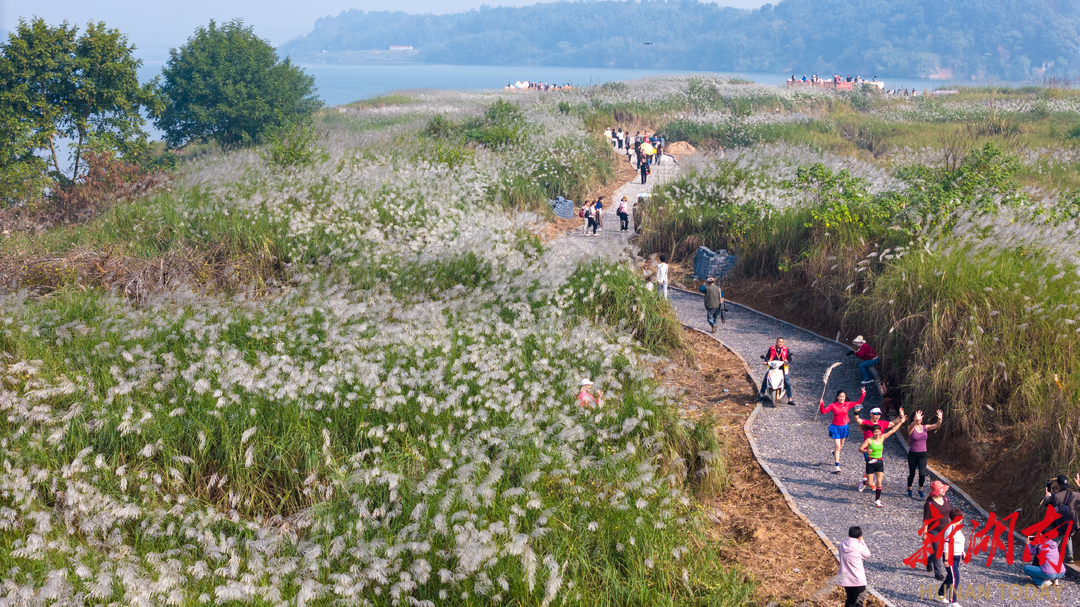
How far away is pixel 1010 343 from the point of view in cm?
942

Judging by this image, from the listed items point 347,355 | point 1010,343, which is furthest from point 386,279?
point 1010,343

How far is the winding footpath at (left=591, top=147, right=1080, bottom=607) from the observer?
6.76m

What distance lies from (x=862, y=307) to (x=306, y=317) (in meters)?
9.42

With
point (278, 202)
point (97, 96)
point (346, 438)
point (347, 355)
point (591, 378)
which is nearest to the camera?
point (346, 438)

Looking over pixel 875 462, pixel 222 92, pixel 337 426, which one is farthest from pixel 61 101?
pixel 875 462

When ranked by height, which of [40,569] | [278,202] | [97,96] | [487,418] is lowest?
[40,569]

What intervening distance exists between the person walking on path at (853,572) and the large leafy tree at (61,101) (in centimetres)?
2241

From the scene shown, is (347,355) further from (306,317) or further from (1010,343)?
(1010,343)

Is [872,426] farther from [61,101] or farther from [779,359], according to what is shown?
[61,101]

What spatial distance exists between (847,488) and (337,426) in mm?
6234

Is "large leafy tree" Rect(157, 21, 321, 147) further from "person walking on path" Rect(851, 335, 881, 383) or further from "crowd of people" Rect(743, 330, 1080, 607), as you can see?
"crowd of people" Rect(743, 330, 1080, 607)

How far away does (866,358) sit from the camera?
11133 millimetres

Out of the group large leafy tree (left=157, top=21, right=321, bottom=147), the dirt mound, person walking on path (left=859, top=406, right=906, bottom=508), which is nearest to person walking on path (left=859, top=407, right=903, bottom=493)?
person walking on path (left=859, top=406, right=906, bottom=508)

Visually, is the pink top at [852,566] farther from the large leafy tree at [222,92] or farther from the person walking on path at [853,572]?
the large leafy tree at [222,92]
